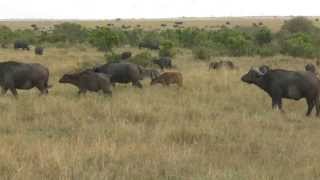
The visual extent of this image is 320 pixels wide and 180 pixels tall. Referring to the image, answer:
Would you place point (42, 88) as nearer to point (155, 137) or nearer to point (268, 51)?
point (155, 137)

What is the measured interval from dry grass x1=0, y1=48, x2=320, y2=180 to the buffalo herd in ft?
1.41

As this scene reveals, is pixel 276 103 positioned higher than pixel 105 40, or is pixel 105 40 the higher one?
pixel 276 103

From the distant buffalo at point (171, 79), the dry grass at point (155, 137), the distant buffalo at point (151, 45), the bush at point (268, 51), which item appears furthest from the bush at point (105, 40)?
the dry grass at point (155, 137)

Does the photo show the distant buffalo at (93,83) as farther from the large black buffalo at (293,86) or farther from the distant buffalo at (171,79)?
the large black buffalo at (293,86)

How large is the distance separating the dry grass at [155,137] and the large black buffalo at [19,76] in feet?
1.20

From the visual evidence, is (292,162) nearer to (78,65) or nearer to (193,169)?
(193,169)

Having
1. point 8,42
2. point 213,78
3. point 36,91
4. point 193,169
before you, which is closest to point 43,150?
point 193,169

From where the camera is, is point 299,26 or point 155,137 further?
point 299,26

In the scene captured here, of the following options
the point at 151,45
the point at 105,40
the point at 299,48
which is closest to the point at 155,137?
the point at 299,48

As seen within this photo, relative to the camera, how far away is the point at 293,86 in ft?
58.8

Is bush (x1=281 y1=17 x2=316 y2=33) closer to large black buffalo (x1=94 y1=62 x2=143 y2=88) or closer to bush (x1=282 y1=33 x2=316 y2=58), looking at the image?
bush (x1=282 y1=33 x2=316 y2=58)

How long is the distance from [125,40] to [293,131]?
1881 inches

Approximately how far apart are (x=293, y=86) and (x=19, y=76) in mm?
8195

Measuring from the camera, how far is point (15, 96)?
1912 cm
